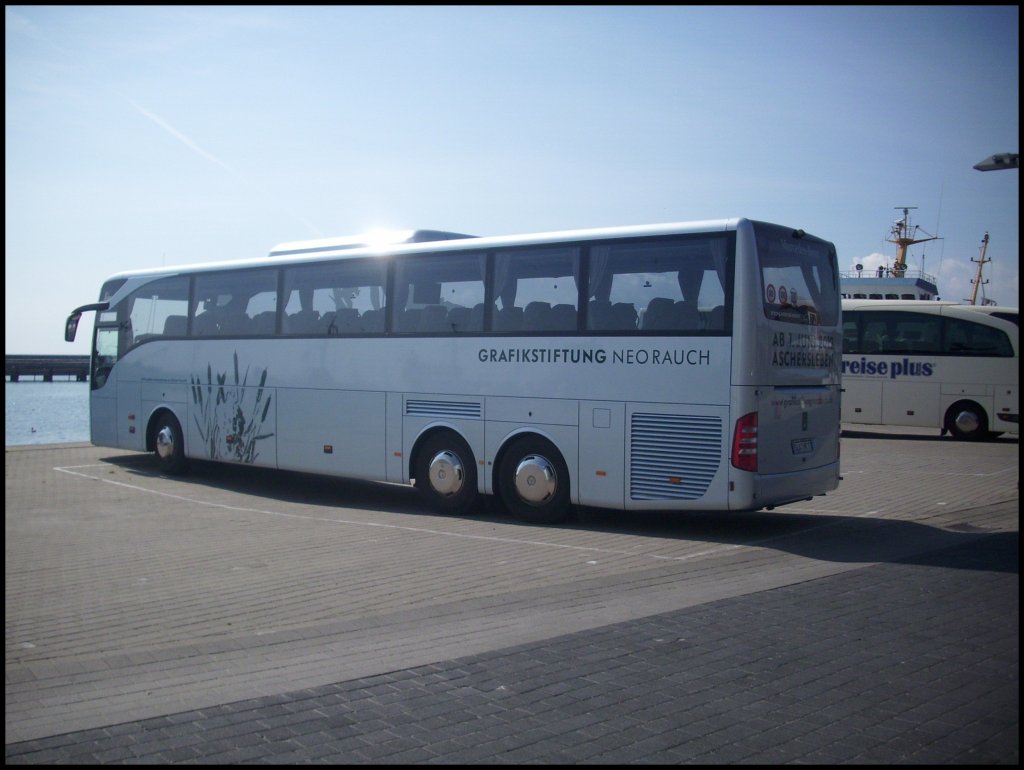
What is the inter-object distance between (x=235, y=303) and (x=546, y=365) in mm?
6515

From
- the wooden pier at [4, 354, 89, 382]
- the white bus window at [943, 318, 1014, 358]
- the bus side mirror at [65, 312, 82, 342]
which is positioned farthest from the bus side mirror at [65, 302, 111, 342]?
the wooden pier at [4, 354, 89, 382]

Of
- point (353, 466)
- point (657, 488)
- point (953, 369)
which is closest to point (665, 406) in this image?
point (657, 488)

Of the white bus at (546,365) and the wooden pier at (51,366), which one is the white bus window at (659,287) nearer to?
the white bus at (546,365)

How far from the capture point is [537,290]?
12453mm

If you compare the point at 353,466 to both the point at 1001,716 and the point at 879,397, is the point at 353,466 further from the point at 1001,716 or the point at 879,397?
the point at 879,397

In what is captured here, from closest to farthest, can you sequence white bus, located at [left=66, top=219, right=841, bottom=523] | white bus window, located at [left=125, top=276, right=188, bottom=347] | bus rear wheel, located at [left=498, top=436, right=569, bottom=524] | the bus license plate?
white bus, located at [left=66, top=219, right=841, bottom=523], the bus license plate, bus rear wheel, located at [left=498, top=436, right=569, bottom=524], white bus window, located at [left=125, top=276, right=188, bottom=347]

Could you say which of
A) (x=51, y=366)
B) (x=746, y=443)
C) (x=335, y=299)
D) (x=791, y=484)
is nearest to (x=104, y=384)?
(x=335, y=299)

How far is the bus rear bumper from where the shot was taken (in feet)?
36.1

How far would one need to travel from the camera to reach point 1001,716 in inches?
201

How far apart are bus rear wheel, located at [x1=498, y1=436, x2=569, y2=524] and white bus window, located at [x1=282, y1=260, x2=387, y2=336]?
295cm

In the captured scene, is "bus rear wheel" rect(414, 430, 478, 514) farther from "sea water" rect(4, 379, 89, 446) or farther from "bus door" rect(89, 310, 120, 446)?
"sea water" rect(4, 379, 89, 446)

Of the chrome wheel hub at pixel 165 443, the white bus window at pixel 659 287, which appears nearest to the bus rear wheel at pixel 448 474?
the white bus window at pixel 659 287

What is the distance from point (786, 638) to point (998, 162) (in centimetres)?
422

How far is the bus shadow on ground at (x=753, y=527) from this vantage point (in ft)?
33.2
